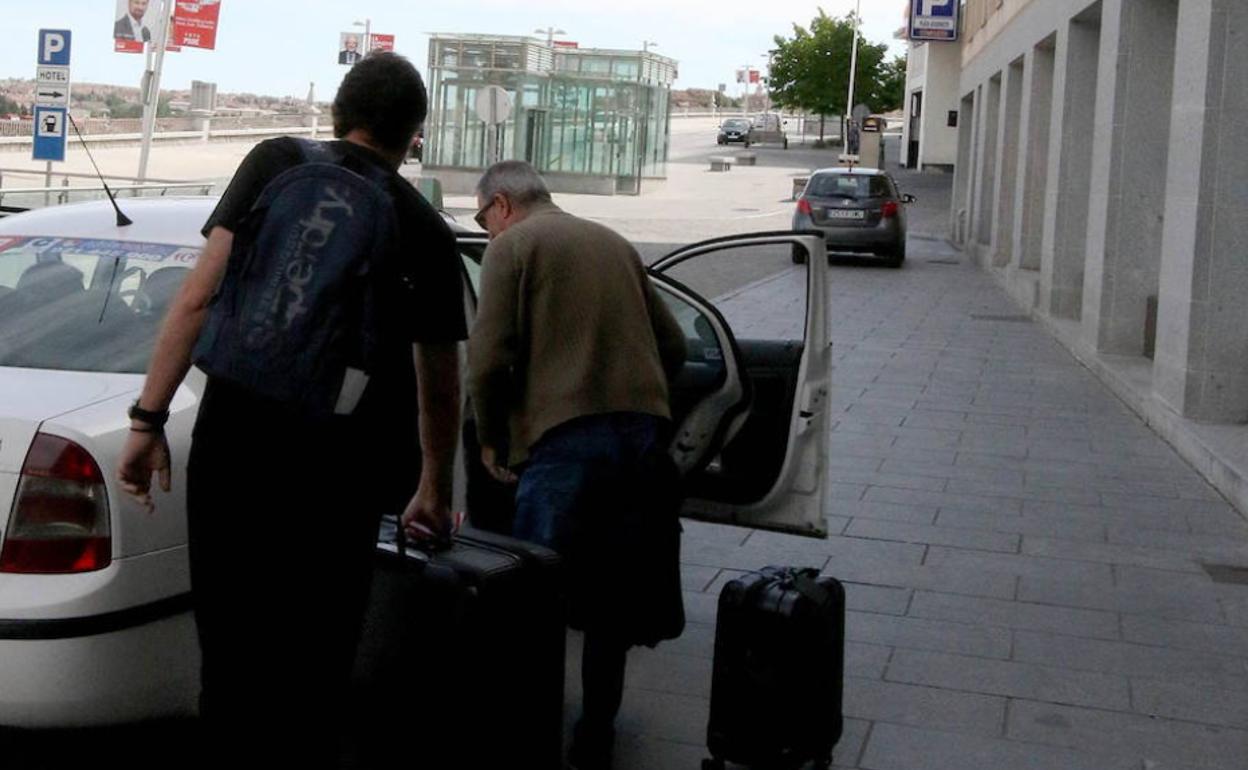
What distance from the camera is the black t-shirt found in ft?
11.0

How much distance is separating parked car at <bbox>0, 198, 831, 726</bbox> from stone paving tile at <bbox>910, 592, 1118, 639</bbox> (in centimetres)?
87

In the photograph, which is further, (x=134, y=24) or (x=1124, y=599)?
(x=134, y=24)

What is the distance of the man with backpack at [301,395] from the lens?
3.26m

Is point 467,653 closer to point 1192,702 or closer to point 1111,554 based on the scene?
point 1192,702

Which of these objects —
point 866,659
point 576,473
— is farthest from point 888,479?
point 576,473

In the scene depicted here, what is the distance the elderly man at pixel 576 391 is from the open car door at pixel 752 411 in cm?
117

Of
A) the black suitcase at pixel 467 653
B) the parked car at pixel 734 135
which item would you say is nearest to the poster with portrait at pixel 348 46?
the parked car at pixel 734 135

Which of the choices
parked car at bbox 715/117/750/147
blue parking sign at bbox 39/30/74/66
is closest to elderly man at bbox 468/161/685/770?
blue parking sign at bbox 39/30/74/66

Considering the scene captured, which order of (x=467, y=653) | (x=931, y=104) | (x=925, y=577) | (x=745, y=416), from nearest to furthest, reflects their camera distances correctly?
1. (x=467, y=653)
2. (x=745, y=416)
3. (x=925, y=577)
4. (x=931, y=104)

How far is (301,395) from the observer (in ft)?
10.6

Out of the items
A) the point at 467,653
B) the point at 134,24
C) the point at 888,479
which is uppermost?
the point at 134,24

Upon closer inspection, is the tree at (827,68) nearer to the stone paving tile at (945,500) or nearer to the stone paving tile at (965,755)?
the stone paving tile at (945,500)

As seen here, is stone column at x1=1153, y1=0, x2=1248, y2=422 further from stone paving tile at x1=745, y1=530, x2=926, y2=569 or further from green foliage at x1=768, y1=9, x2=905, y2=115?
green foliage at x1=768, y1=9, x2=905, y2=115

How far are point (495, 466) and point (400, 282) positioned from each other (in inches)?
60.7
